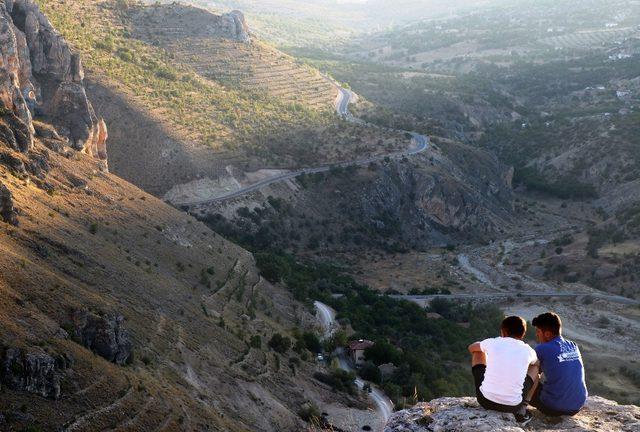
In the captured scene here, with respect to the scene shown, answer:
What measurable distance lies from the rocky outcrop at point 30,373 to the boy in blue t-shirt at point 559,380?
1404 centimetres

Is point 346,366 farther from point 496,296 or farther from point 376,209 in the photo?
point 376,209

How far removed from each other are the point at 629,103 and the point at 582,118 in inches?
539

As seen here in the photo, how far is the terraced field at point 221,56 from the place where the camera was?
92.2 metres

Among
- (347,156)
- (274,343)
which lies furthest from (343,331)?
(347,156)

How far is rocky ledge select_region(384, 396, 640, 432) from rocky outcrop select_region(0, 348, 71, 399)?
1204 centimetres

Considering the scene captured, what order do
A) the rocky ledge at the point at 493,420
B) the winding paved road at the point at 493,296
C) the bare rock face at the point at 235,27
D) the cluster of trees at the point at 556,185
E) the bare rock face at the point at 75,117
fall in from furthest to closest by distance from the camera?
the bare rock face at the point at 235,27, the cluster of trees at the point at 556,185, the winding paved road at the point at 493,296, the bare rock face at the point at 75,117, the rocky ledge at the point at 493,420

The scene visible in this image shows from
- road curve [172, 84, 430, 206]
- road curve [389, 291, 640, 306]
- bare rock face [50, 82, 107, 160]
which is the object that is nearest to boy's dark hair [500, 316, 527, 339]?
bare rock face [50, 82, 107, 160]

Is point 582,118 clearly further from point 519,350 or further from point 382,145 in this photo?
point 519,350

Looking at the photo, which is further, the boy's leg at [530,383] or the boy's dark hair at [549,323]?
the boy's dark hair at [549,323]

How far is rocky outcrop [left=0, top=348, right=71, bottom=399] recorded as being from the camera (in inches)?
747

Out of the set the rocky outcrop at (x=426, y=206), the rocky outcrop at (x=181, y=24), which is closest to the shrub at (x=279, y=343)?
the rocky outcrop at (x=426, y=206)

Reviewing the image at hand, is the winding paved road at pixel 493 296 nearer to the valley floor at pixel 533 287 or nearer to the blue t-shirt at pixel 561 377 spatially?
the valley floor at pixel 533 287

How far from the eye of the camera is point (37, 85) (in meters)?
49.1

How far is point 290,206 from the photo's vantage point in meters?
73.6
